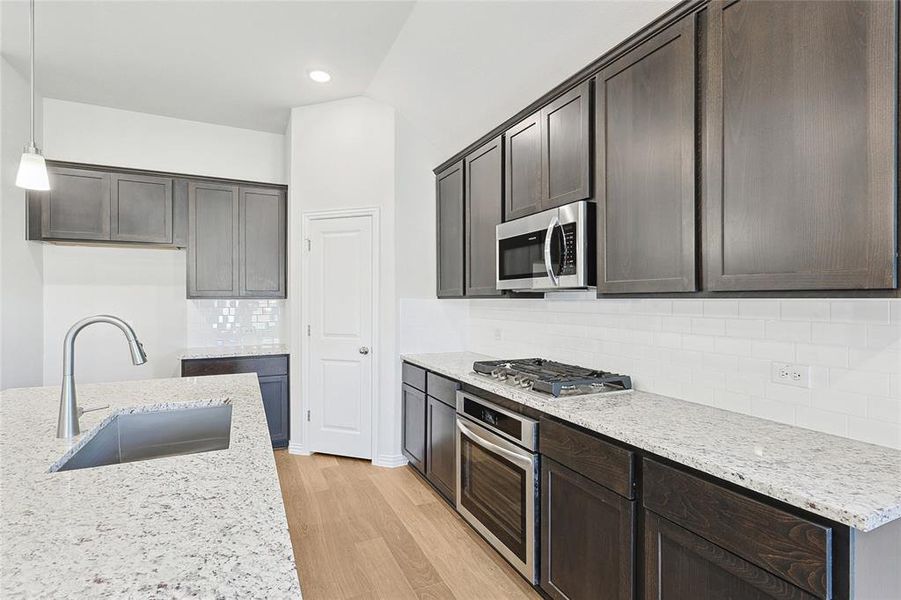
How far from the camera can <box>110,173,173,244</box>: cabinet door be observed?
3.91m

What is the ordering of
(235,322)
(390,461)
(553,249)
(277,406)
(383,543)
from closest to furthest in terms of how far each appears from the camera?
(553,249) → (383,543) → (390,461) → (277,406) → (235,322)

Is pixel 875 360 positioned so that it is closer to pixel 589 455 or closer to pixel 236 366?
pixel 589 455

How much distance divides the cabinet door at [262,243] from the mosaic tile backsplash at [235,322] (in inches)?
13.7

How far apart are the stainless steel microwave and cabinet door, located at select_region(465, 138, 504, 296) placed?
0.85 ft

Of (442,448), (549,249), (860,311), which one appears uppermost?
(549,249)

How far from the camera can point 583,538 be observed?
1805mm

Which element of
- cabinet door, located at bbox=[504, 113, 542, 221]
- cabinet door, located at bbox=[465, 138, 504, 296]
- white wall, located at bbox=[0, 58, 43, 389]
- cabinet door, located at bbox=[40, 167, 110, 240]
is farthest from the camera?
cabinet door, located at bbox=[40, 167, 110, 240]

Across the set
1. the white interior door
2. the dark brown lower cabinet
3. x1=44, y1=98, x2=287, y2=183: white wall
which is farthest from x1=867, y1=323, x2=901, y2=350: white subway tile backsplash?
x1=44, y1=98, x2=287, y2=183: white wall

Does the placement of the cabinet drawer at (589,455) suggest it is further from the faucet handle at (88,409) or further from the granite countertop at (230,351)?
the granite countertop at (230,351)

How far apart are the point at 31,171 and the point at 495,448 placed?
2.44 meters

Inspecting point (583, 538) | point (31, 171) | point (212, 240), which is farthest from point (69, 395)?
point (212, 240)

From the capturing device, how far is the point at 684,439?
150cm

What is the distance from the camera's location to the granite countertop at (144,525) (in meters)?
0.73

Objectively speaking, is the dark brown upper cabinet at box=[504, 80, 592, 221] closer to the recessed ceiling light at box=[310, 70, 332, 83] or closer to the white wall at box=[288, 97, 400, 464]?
the white wall at box=[288, 97, 400, 464]
